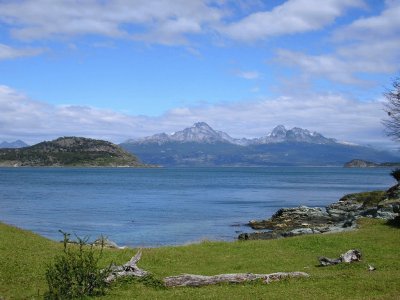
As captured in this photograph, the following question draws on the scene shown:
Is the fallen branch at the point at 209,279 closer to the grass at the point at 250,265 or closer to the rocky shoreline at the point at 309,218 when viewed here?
the grass at the point at 250,265

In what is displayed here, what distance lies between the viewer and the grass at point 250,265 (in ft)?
73.0

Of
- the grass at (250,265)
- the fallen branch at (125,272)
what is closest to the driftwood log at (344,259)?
the grass at (250,265)

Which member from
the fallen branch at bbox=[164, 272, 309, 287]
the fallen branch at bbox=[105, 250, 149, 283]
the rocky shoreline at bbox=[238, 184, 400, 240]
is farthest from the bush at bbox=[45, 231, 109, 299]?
the rocky shoreline at bbox=[238, 184, 400, 240]

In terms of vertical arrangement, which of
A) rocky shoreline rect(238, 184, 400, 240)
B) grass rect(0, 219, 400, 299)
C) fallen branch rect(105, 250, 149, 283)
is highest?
fallen branch rect(105, 250, 149, 283)

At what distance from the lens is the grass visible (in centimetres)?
2225

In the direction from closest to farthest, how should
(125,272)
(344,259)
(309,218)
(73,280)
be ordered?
1. (73,280)
2. (125,272)
3. (344,259)
4. (309,218)

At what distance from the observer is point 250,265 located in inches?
1197

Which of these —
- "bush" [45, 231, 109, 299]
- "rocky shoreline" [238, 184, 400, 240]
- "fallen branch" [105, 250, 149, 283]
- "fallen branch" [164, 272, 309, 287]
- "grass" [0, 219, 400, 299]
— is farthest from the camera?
"rocky shoreline" [238, 184, 400, 240]

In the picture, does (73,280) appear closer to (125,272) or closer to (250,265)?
(125,272)

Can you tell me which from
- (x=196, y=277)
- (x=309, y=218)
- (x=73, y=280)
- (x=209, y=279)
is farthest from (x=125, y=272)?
(x=309, y=218)

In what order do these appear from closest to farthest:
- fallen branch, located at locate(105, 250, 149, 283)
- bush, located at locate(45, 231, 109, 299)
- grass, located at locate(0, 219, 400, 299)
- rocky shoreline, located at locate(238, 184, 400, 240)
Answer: bush, located at locate(45, 231, 109, 299) → grass, located at locate(0, 219, 400, 299) → fallen branch, located at locate(105, 250, 149, 283) → rocky shoreline, located at locate(238, 184, 400, 240)

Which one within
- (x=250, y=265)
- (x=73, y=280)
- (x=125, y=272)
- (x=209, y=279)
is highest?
(x=73, y=280)

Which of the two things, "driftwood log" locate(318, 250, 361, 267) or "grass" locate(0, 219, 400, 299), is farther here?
"driftwood log" locate(318, 250, 361, 267)

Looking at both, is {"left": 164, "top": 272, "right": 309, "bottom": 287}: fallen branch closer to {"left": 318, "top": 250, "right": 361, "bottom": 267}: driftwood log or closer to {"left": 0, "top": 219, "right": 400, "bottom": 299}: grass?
{"left": 0, "top": 219, "right": 400, "bottom": 299}: grass
